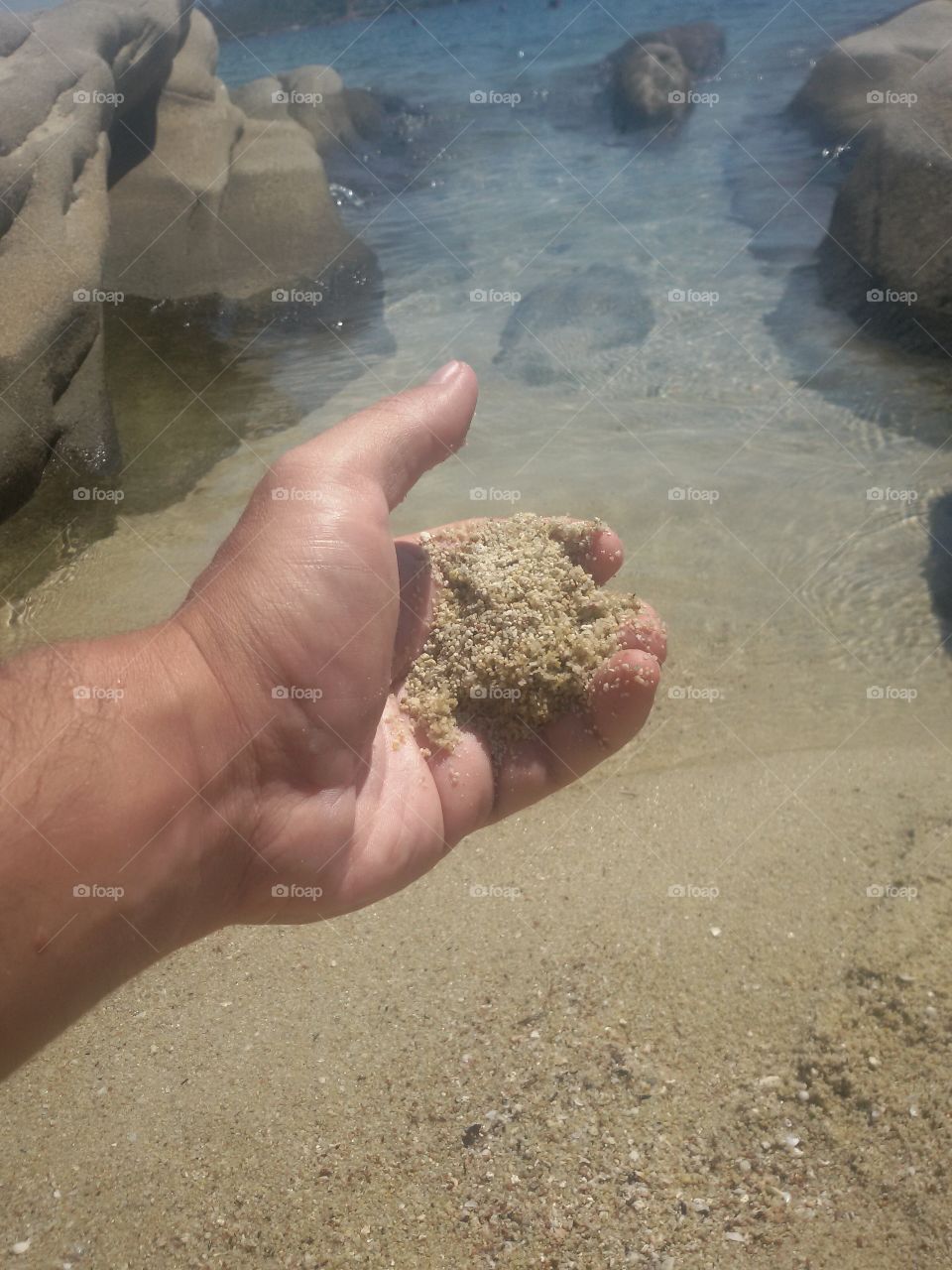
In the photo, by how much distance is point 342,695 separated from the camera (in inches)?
87.9

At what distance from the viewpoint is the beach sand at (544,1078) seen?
2.20 metres

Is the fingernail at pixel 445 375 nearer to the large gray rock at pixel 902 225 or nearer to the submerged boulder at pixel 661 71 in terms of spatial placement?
the large gray rock at pixel 902 225

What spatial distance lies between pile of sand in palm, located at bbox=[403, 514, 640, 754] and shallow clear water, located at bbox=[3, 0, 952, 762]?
1.40 m

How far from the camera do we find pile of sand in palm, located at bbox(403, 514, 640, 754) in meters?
2.52

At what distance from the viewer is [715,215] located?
980 cm

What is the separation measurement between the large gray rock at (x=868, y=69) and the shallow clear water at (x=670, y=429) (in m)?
0.41

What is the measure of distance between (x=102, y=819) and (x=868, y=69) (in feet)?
39.5

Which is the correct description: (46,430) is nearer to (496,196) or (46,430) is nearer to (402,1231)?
(402,1231)

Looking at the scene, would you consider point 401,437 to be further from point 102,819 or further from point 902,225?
point 902,225

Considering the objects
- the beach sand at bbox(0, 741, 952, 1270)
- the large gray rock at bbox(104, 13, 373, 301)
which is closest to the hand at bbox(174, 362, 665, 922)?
the beach sand at bbox(0, 741, 952, 1270)

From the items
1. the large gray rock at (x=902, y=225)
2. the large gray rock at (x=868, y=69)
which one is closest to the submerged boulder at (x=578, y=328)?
the large gray rock at (x=902, y=225)

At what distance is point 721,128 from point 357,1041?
1271 centimetres

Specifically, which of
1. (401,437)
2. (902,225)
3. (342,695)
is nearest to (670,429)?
(902,225)

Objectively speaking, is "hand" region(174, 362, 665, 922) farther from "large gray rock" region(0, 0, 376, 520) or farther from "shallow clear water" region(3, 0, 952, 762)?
"large gray rock" region(0, 0, 376, 520)
